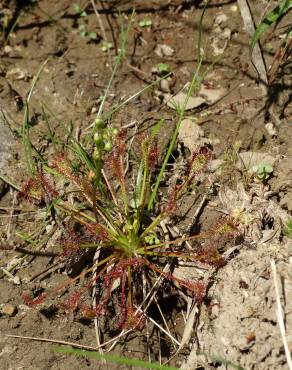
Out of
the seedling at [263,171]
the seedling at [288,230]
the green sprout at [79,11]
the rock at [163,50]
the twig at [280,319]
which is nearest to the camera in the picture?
the twig at [280,319]

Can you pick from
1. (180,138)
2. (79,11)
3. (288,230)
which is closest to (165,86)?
(180,138)

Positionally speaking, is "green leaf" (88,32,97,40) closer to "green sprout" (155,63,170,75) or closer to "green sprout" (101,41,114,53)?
"green sprout" (101,41,114,53)

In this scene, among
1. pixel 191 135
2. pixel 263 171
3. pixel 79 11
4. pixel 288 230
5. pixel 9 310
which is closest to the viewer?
pixel 288 230

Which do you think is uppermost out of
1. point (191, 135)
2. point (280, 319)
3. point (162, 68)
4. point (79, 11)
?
point (79, 11)

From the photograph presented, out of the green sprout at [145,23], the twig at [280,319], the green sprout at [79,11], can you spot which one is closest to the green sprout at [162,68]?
the green sprout at [145,23]

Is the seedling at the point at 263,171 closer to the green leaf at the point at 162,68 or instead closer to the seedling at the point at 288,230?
the seedling at the point at 288,230

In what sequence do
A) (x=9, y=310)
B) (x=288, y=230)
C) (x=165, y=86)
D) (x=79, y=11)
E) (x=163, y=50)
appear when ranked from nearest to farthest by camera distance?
(x=288, y=230), (x=9, y=310), (x=165, y=86), (x=163, y=50), (x=79, y=11)

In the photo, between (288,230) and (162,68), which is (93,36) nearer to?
(162,68)

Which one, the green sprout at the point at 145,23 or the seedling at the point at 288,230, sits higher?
the green sprout at the point at 145,23

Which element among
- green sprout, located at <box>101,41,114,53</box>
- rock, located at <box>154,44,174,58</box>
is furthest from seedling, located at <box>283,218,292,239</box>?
green sprout, located at <box>101,41,114,53</box>
